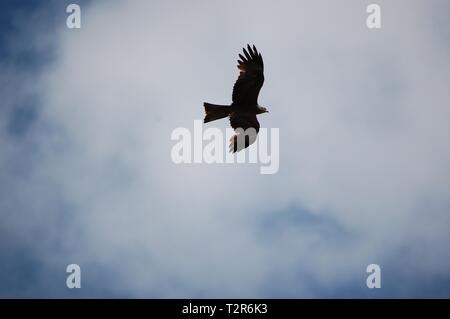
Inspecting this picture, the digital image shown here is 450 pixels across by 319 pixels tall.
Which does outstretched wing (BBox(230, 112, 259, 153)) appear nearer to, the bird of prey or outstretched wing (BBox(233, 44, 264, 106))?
the bird of prey

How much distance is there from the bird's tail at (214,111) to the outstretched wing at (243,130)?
15.4 inches

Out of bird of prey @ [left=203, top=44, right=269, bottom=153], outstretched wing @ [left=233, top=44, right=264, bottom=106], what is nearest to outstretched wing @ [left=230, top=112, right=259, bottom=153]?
bird of prey @ [left=203, top=44, right=269, bottom=153]

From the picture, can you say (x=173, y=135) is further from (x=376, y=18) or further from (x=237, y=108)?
(x=376, y=18)

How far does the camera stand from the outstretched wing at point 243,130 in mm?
14961

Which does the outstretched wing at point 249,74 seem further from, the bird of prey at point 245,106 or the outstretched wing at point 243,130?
the outstretched wing at point 243,130

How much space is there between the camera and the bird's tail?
14438 millimetres

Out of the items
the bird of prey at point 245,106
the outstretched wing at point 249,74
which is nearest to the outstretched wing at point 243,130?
the bird of prey at point 245,106

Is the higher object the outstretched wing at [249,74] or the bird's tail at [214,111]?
the outstretched wing at [249,74]

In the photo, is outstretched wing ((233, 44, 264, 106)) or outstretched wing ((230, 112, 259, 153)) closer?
outstretched wing ((233, 44, 264, 106))

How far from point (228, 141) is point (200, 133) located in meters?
1.14
